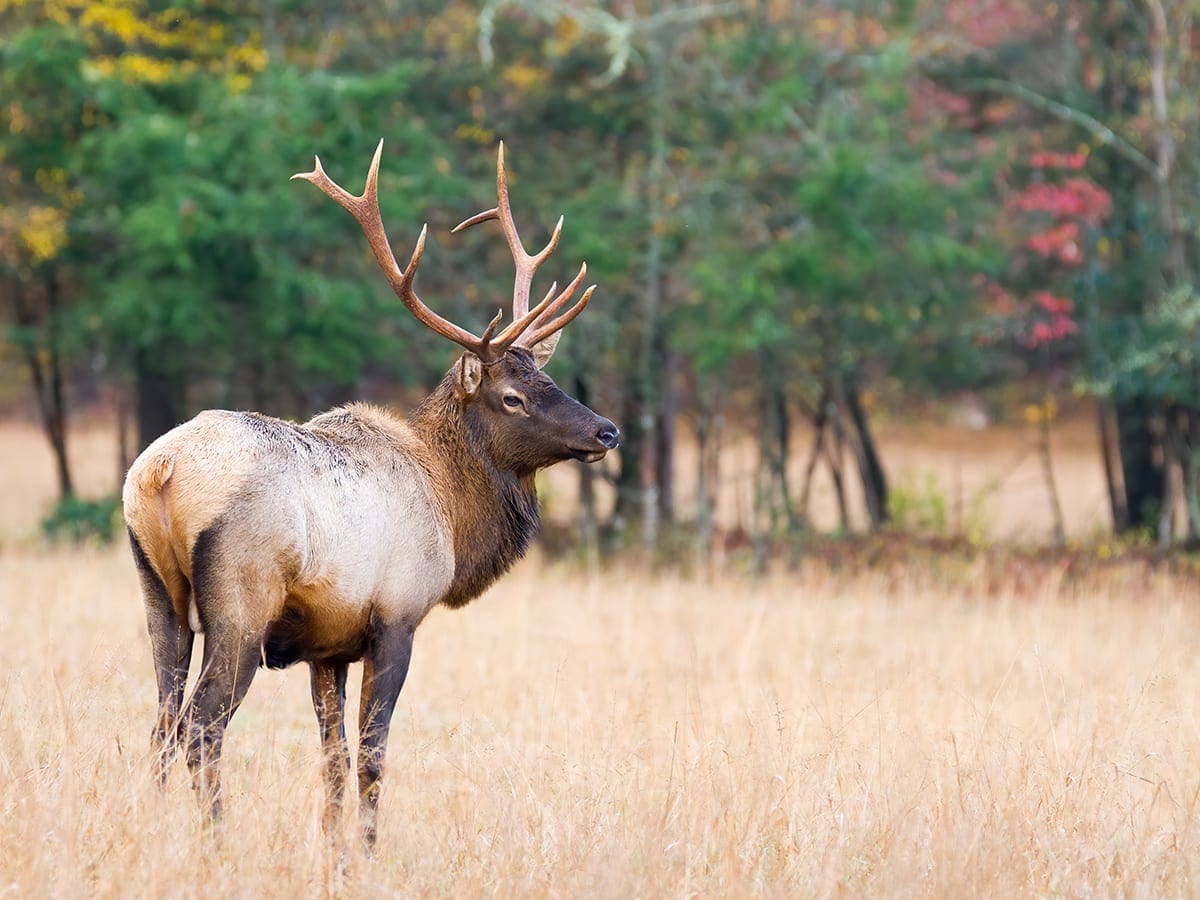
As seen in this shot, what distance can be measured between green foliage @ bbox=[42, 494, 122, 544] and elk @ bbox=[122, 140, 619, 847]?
373 inches

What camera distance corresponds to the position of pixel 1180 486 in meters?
15.6

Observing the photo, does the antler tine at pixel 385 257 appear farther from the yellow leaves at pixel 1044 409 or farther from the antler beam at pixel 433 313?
the yellow leaves at pixel 1044 409

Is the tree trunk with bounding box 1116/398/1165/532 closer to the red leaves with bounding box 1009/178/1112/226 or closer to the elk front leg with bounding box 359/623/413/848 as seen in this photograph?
the red leaves with bounding box 1009/178/1112/226

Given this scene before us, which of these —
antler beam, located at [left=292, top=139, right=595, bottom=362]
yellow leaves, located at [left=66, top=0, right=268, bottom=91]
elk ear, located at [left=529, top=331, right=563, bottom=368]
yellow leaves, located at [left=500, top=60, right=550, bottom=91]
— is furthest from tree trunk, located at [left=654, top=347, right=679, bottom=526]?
antler beam, located at [left=292, top=139, right=595, bottom=362]

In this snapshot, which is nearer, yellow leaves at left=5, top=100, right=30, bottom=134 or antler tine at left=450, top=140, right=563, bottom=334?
antler tine at left=450, top=140, right=563, bottom=334

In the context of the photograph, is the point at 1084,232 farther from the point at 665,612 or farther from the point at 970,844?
the point at 970,844

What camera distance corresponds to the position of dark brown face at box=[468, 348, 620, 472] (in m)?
6.59

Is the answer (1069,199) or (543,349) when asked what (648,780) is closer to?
(543,349)

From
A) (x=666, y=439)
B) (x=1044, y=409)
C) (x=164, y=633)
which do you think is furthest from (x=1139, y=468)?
(x=164, y=633)

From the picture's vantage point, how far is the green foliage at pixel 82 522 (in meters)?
15.3

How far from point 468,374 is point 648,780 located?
6.20 feet

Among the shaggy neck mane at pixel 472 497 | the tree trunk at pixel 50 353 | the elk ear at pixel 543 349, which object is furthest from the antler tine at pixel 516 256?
the tree trunk at pixel 50 353

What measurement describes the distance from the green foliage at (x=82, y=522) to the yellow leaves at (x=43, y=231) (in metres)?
2.60

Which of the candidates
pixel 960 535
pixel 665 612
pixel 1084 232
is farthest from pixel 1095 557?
pixel 665 612
